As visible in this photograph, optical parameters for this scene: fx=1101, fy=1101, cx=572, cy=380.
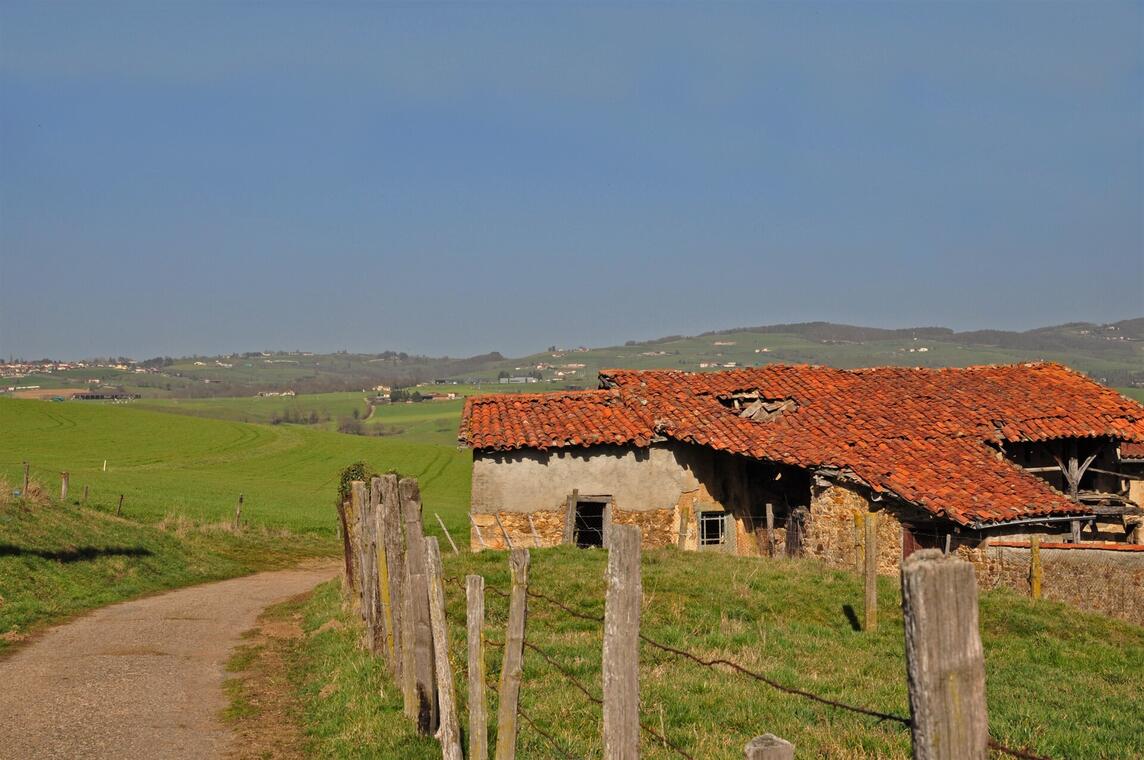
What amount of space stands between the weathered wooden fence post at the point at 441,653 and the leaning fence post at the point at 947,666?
4.67m

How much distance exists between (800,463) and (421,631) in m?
15.5

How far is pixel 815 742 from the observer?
8.06 m

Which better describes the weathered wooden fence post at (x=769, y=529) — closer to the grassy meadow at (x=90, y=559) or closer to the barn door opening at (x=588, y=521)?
the barn door opening at (x=588, y=521)

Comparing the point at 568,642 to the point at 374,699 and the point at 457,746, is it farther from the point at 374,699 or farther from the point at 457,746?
the point at 457,746

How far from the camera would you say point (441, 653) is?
7.84 metres

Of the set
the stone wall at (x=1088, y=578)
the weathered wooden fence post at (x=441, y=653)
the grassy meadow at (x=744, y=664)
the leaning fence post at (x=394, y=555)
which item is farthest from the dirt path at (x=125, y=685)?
the stone wall at (x=1088, y=578)

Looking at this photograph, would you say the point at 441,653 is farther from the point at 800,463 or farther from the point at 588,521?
the point at 588,521

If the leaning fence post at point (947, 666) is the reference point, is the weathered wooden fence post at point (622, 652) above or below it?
below

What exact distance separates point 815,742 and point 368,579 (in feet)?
19.3

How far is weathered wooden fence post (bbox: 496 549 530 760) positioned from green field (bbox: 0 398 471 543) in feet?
103

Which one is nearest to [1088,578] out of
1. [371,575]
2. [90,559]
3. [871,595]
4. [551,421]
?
[871,595]

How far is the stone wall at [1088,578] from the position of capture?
16797 mm

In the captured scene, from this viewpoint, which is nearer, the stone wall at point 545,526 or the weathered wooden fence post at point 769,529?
the weathered wooden fence post at point 769,529

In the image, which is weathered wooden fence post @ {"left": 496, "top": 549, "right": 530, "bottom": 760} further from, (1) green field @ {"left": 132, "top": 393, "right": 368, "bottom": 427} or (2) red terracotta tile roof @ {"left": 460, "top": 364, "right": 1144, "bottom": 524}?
(1) green field @ {"left": 132, "top": 393, "right": 368, "bottom": 427}
